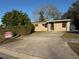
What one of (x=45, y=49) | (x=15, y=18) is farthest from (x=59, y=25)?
(x=45, y=49)

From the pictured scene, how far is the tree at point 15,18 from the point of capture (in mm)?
48231

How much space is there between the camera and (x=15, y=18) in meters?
49.2

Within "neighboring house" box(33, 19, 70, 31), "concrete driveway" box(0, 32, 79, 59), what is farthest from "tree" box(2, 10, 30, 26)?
"concrete driveway" box(0, 32, 79, 59)

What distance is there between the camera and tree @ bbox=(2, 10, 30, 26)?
4823cm

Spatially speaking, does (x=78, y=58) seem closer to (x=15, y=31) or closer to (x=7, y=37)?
(x=7, y=37)

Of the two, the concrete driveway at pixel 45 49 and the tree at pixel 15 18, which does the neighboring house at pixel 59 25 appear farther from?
the concrete driveway at pixel 45 49

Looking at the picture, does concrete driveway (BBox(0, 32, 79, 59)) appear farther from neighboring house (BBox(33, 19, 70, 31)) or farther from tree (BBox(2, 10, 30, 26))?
neighboring house (BBox(33, 19, 70, 31))

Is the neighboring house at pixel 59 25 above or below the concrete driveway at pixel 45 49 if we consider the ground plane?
above

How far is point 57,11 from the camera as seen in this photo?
79188mm

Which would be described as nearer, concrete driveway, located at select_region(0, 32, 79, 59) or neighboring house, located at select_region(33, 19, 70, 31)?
concrete driveway, located at select_region(0, 32, 79, 59)

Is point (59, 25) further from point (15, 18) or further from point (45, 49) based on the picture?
point (45, 49)

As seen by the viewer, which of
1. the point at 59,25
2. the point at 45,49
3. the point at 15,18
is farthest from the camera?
the point at 59,25

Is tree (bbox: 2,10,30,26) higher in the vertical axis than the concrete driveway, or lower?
higher

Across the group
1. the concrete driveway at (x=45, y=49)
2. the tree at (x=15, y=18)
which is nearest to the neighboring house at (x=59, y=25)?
the tree at (x=15, y=18)
